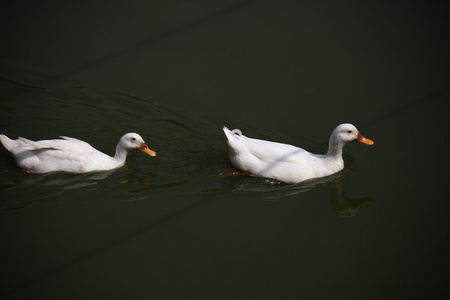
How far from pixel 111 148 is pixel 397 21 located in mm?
5661

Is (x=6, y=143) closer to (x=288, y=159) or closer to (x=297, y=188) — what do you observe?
(x=288, y=159)

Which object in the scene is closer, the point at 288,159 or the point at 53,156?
the point at 53,156

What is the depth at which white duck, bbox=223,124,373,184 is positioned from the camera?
616 cm

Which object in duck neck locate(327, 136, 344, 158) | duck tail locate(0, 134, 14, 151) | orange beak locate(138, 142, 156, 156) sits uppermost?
duck neck locate(327, 136, 344, 158)

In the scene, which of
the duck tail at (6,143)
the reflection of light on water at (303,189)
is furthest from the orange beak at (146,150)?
the duck tail at (6,143)

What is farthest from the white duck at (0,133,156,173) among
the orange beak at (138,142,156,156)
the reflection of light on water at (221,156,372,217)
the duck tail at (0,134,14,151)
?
the reflection of light on water at (221,156,372,217)

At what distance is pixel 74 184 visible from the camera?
6074 mm

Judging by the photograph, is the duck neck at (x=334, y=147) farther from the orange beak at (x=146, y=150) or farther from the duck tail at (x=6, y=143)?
the duck tail at (x=6, y=143)

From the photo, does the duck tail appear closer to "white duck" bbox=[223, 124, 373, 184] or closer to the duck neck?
"white duck" bbox=[223, 124, 373, 184]

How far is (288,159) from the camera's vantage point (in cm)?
617

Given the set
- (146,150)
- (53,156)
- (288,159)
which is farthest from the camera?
(146,150)

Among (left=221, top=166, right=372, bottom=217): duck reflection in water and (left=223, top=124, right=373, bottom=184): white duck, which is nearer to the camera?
(left=221, top=166, right=372, bottom=217): duck reflection in water

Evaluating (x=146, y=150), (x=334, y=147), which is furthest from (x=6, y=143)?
(x=334, y=147)

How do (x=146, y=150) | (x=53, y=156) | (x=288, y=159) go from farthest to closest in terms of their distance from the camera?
(x=146, y=150) < (x=288, y=159) < (x=53, y=156)
